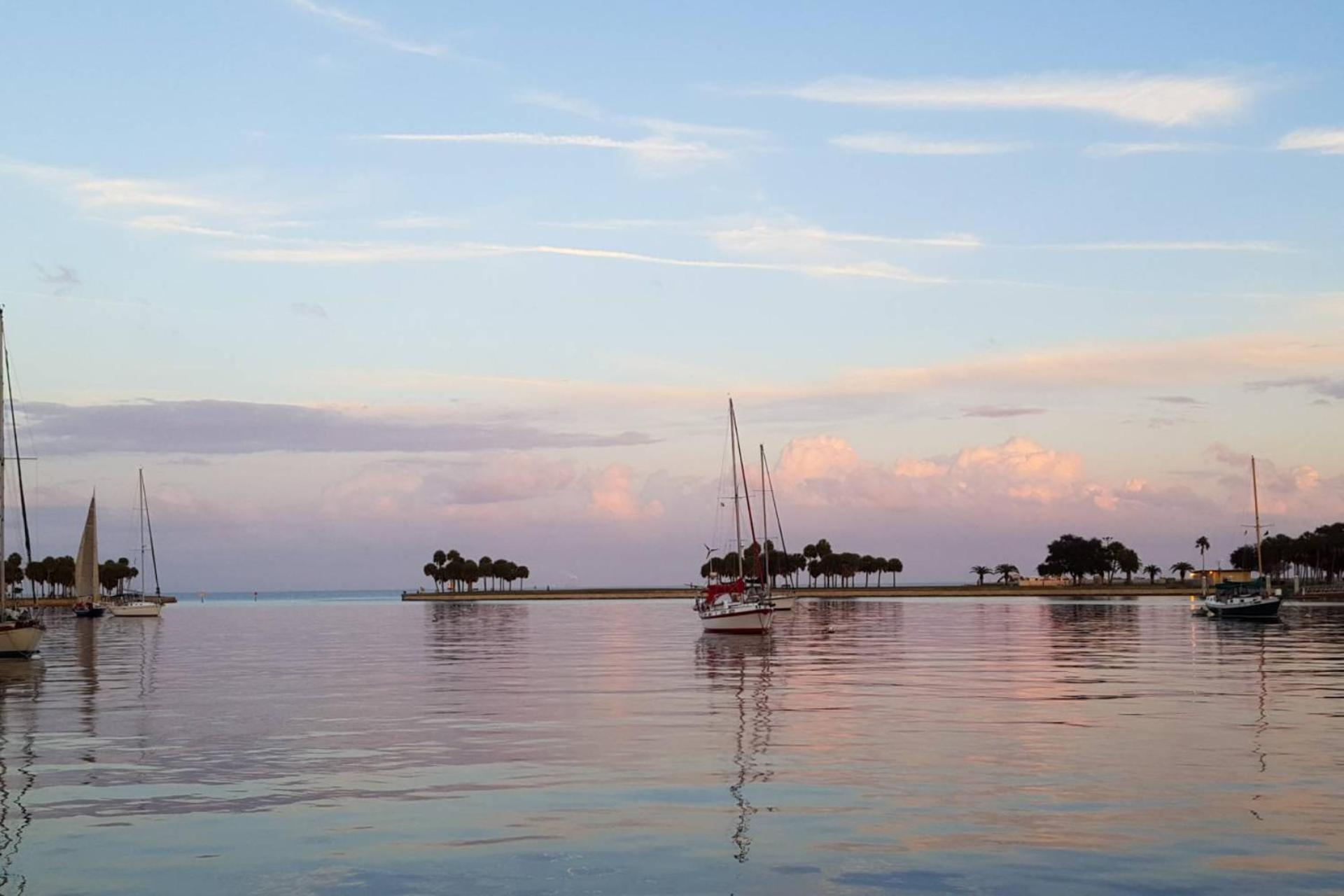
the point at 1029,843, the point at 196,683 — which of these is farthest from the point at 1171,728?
the point at 196,683

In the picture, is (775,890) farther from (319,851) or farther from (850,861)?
(319,851)

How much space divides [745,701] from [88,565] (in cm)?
15961

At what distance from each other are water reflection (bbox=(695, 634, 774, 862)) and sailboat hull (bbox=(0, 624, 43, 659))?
123 feet

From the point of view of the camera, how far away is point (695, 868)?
21.0 meters

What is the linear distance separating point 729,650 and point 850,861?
60.8m

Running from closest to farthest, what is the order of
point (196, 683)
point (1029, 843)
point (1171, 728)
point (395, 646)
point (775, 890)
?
point (775, 890)
point (1029, 843)
point (1171, 728)
point (196, 683)
point (395, 646)

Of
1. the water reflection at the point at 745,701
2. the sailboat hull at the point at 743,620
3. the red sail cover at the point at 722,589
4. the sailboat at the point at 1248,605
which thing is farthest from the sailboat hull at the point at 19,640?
the sailboat at the point at 1248,605

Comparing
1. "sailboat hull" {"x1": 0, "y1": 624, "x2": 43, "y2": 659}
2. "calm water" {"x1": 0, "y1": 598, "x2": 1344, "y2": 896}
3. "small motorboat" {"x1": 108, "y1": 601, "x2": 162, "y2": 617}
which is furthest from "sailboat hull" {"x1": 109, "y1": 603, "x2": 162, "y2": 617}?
"calm water" {"x1": 0, "y1": 598, "x2": 1344, "y2": 896}

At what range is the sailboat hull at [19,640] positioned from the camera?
72125 millimetres

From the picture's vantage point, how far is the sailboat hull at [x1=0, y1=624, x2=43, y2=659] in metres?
72.1

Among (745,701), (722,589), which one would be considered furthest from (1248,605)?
(745,701)

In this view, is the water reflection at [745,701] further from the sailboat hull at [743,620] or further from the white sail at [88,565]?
the white sail at [88,565]

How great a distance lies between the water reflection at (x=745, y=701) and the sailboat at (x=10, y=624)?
37.7 m

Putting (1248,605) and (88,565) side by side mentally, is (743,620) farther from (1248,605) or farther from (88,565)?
(88,565)
